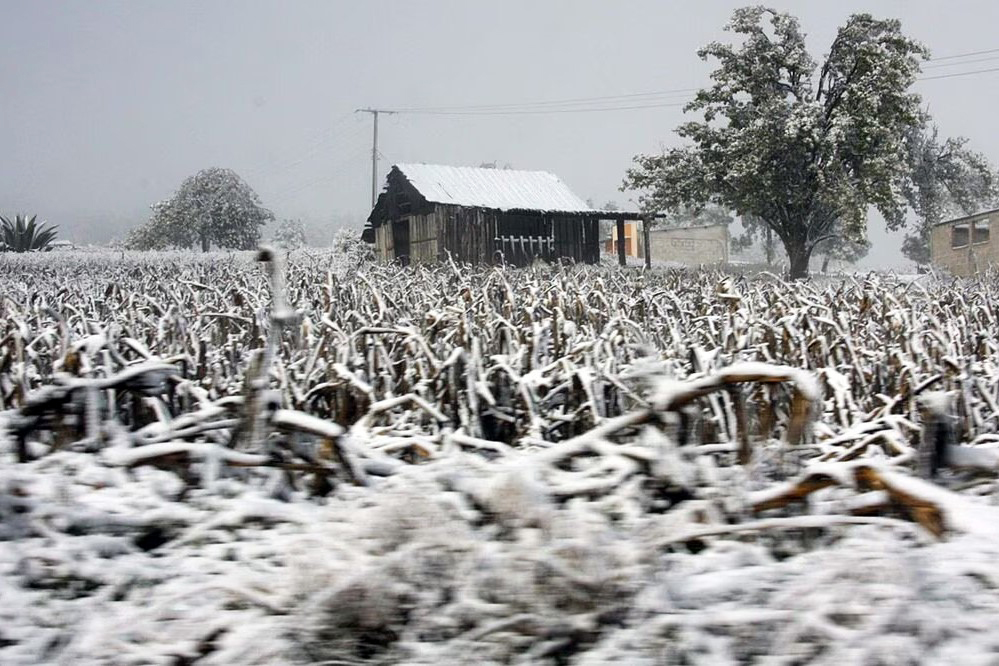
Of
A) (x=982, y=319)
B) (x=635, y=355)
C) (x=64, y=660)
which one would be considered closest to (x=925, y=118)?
(x=982, y=319)

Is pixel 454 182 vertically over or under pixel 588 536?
over

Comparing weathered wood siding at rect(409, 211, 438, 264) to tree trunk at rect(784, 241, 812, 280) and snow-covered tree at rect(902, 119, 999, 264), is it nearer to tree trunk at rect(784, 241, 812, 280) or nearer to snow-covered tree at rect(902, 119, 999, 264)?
tree trunk at rect(784, 241, 812, 280)

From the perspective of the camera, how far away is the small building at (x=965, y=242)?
4134 centimetres

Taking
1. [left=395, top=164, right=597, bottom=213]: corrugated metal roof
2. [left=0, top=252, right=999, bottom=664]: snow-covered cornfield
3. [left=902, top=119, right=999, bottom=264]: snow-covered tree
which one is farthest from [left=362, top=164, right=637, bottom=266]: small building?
[left=0, top=252, right=999, bottom=664]: snow-covered cornfield

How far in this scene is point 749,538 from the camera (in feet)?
3.28

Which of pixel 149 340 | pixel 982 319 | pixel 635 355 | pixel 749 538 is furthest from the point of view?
pixel 982 319

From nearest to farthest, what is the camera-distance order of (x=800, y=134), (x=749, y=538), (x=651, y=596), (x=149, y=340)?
1. (x=651, y=596)
2. (x=749, y=538)
3. (x=149, y=340)
4. (x=800, y=134)

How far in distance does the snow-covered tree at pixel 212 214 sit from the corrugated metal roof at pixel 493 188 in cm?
3175

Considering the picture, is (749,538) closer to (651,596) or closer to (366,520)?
(651,596)

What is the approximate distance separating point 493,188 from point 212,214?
1402 inches

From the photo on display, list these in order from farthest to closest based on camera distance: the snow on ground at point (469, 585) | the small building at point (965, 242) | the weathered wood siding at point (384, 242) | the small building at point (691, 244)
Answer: the small building at point (691, 244) < the small building at point (965, 242) < the weathered wood siding at point (384, 242) < the snow on ground at point (469, 585)

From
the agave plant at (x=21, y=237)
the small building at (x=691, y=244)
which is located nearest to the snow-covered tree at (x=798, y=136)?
the agave plant at (x=21, y=237)

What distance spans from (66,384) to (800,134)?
33.0 meters

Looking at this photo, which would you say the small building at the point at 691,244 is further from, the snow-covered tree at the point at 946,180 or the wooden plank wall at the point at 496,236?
the wooden plank wall at the point at 496,236
